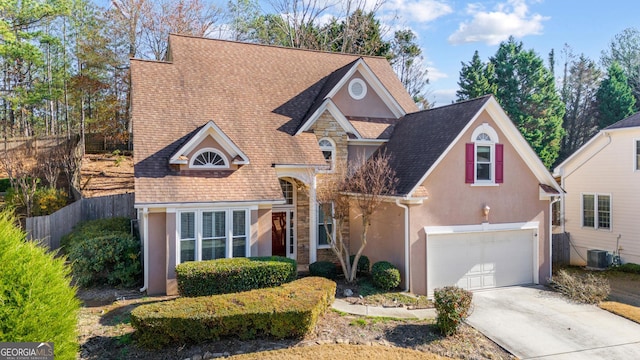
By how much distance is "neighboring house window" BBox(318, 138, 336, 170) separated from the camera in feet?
57.0

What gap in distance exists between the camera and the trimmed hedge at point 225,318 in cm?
894

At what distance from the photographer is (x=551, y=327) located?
37.1 ft

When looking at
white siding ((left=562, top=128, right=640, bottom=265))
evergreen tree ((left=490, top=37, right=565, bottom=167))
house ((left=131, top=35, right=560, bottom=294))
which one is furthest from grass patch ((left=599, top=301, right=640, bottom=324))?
evergreen tree ((left=490, top=37, right=565, bottom=167))

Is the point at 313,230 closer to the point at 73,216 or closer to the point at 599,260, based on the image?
the point at 73,216

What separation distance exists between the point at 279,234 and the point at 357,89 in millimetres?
7651

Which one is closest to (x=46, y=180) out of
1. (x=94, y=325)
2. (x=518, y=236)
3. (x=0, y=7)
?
(x=0, y=7)

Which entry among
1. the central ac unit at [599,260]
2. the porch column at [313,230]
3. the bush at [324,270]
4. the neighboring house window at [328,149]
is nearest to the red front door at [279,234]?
the porch column at [313,230]

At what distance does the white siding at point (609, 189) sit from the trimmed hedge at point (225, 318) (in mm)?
17505

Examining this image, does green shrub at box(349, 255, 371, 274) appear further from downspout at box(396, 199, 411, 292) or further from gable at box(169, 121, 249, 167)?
gable at box(169, 121, 249, 167)

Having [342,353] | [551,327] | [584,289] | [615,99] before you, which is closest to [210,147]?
[342,353]

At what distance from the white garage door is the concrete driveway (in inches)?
34.6

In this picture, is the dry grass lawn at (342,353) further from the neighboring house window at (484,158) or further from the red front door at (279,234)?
the red front door at (279,234)

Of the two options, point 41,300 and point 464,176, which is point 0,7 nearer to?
point 41,300

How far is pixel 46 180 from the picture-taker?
79.0 ft
